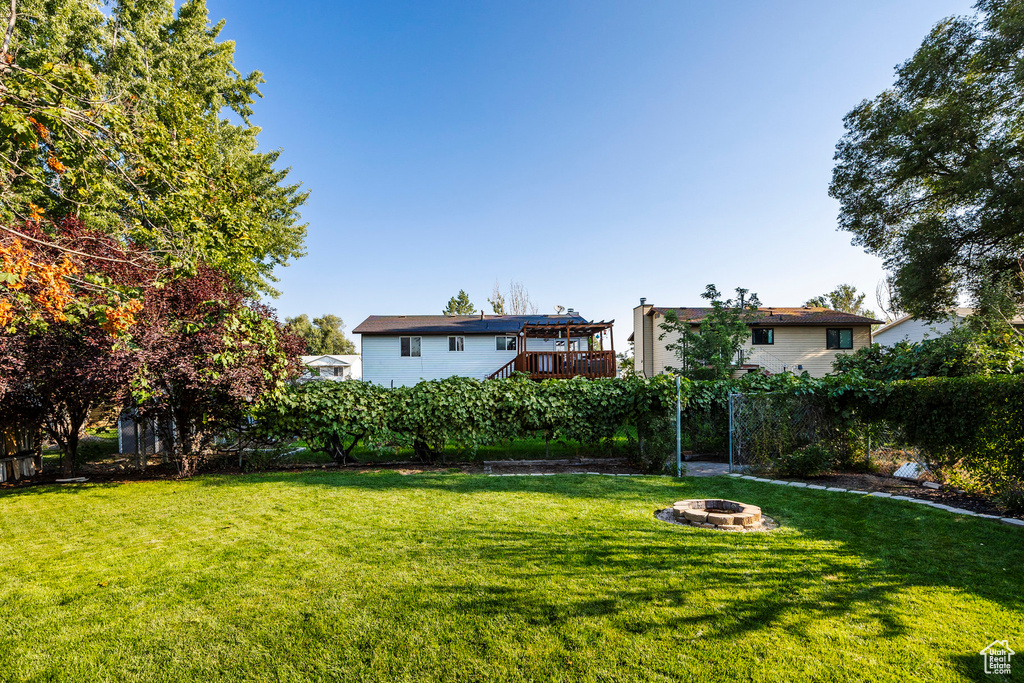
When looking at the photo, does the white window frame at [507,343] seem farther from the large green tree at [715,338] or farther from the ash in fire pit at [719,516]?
the ash in fire pit at [719,516]

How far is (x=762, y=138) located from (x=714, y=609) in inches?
456

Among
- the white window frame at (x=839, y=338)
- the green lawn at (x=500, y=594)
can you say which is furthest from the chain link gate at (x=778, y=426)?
the white window frame at (x=839, y=338)

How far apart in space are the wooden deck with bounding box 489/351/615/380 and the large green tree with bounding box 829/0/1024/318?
424 inches

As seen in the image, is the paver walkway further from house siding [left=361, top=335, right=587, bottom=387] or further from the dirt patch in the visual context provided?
house siding [left=361, top=335, right=587, bottom=387]

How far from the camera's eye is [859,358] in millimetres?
10930

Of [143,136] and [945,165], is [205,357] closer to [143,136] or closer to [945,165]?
[143,136]

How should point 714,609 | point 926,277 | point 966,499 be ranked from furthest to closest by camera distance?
1. point 926,277
2. point 966,499
3. point 714,609

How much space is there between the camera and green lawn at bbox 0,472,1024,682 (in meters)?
2.47

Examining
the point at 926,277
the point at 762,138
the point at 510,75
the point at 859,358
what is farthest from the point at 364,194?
the point at 926,277

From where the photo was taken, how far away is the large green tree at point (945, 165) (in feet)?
41.6

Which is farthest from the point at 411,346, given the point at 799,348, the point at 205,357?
the point at 799,348

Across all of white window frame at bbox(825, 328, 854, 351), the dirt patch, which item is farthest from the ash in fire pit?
white window frame at bbox(825, 328, 854, 351)

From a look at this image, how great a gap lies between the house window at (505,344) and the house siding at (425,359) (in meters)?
0.25

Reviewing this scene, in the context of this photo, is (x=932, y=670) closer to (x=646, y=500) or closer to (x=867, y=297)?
(x=646, y=500)
